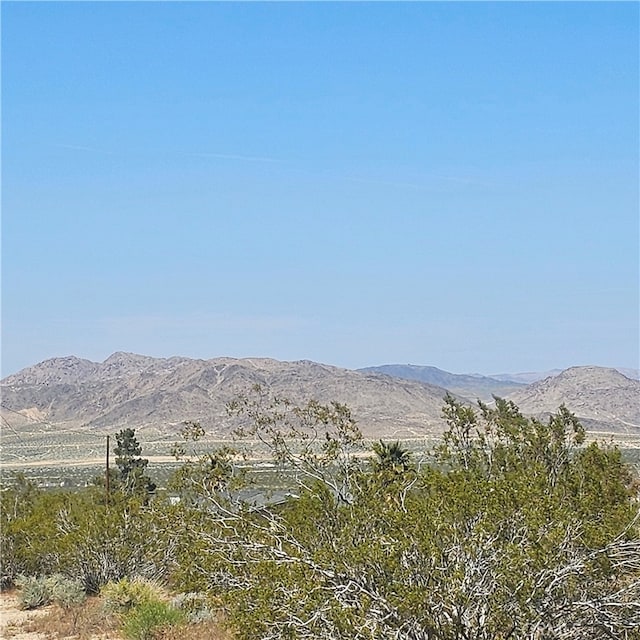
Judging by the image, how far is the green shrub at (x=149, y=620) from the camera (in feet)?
45.5

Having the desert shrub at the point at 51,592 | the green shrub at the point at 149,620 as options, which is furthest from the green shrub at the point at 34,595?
the green shrub at the point at 149,620

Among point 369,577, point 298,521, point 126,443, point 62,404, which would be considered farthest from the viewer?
point 62,404

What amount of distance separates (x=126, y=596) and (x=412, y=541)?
356 inches

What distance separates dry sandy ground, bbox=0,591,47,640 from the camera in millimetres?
15781

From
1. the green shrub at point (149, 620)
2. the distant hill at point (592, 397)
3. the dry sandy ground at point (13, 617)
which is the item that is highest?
the distant hill at point (592, 397)

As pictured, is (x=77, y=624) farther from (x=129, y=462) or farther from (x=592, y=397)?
(x=592, y=397)

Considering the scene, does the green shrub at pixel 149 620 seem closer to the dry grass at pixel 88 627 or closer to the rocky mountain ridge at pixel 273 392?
the dry grass at pixel 88 627

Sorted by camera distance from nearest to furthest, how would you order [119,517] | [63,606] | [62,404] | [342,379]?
[63,606], [119,517], [342,379], [62,404]

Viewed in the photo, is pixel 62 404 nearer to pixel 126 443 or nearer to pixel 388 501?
pixel 126 443

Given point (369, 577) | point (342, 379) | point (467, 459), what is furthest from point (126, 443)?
point (342, 379)

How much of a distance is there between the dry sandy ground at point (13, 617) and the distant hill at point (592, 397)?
10583 centimetres

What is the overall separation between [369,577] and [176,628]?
6.12 m

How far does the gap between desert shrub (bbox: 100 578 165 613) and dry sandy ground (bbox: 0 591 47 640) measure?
1.26 meters

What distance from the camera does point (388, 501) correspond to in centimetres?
980
